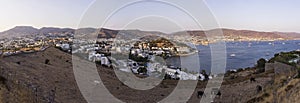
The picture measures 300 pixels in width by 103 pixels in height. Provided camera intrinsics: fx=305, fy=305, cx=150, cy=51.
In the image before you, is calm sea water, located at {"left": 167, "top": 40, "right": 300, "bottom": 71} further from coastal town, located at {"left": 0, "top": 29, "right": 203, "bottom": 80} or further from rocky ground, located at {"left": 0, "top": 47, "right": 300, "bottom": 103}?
rocky ground, located at {"left": 0, "top": 47, "right": 300, "bottom": 103}

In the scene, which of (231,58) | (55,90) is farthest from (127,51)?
(231,58)

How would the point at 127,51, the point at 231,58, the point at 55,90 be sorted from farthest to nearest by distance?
the point at 231,58 < the point at 127,51 < the point at 55,90

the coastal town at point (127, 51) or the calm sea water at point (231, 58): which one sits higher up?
the coastal town at point (127, 51)

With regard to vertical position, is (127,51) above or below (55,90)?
below

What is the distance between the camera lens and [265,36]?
142 metres

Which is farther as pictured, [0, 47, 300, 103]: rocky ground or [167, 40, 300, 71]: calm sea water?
[167, 40, 300, 71]: calm sea water

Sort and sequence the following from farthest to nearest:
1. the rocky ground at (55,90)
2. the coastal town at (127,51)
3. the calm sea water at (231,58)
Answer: the calm sea water at (231,58) → the coastal town at (127,51) → the rocky ground at (55,90)

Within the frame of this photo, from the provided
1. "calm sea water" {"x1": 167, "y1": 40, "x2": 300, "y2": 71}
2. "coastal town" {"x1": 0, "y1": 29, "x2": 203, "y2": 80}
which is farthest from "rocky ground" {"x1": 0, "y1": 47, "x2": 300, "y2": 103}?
"calm sea water" {"x1": 167, "y1": 40, "x2": 300, "y2": 71}

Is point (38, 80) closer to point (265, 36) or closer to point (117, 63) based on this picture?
point (117, 63)

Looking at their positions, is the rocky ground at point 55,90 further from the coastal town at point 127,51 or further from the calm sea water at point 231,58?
the calm sea water at point 231,58

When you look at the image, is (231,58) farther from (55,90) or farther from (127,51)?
(55,90)

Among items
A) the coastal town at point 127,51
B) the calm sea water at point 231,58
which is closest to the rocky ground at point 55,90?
the coastal town at point 127,51

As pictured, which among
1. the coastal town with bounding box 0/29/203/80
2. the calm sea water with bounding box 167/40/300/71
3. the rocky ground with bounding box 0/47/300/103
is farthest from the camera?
the calm sea water with bounding box 167/40/300/71

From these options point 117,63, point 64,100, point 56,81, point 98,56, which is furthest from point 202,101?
point 98,56
